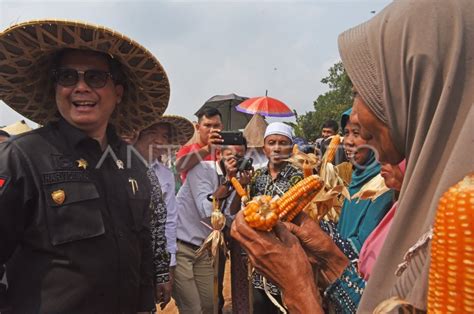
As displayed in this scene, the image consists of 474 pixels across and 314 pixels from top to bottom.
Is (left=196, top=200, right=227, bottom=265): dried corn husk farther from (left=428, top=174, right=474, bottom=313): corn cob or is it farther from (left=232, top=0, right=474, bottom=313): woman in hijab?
(left=428, top=174, right=474, bottom=313): corn cob

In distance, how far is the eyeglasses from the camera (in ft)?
7.33

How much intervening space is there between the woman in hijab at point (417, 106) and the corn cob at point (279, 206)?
0.57m

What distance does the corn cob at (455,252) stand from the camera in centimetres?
64

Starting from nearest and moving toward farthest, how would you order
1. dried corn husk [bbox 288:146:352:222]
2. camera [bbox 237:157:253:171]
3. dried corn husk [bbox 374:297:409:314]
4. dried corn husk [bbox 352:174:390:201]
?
1. dried corn husk [bbox 374:297:409:314]
2. dried corn husk [bbox 352:174:390:201]
3. dried corn husk [bbox 288:146:352:222]
4. camera [bbox 237:157:253:171]

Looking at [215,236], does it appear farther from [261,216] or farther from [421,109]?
[421,109]

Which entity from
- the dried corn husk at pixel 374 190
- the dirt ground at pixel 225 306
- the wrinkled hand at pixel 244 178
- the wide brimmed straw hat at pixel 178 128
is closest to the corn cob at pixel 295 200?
the dried corn husk at pixel 374 190

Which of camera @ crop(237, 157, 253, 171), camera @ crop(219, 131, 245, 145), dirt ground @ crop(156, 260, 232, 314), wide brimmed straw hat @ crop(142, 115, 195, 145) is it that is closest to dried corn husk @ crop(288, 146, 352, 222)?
camera @ crop(237, 157, 253, 171)

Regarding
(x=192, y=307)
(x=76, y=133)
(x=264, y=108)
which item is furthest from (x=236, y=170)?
(x=264, y=108)

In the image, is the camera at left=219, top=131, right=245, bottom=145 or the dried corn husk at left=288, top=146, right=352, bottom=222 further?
the camera at left=219, top=131, right=245, bottom=145

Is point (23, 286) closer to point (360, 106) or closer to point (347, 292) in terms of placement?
point (347, 292)

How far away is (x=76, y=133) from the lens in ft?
7.00

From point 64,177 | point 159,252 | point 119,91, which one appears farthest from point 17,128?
point 64,177

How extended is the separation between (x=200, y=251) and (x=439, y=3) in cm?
384

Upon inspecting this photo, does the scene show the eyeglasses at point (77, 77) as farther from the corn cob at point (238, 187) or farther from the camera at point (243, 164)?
the camera at point (243, 164)
